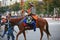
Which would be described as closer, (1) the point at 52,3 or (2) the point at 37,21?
(2) the point at 37,21

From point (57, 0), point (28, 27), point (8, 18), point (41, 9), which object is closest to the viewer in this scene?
point (8, 18)

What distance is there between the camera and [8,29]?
13539mm

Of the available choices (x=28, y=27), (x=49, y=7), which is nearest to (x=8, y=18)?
(x=28, y=27)

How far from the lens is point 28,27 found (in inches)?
546

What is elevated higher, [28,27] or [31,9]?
[31,9]

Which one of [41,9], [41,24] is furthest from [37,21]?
[41,9]

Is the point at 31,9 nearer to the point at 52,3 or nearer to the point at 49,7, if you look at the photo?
the point at 52,3

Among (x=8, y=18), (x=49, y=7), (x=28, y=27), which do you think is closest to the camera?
(x=8, y=18)

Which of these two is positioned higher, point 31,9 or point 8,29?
point 31,9

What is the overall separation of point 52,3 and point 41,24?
3177 cm

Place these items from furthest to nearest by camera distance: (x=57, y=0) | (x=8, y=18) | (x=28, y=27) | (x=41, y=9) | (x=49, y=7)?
1. (x=41, y=9)
2. (x=49, y=7)
3. (x=57, y=0)
4. (x=28, y=27)
5. (x=8, y=18)

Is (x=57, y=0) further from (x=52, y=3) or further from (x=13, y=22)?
(x=13, y=22)

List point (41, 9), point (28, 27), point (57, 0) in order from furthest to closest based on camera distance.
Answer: point (41, 9), point (57, 0), point (28, 27)

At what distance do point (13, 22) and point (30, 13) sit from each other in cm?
84
